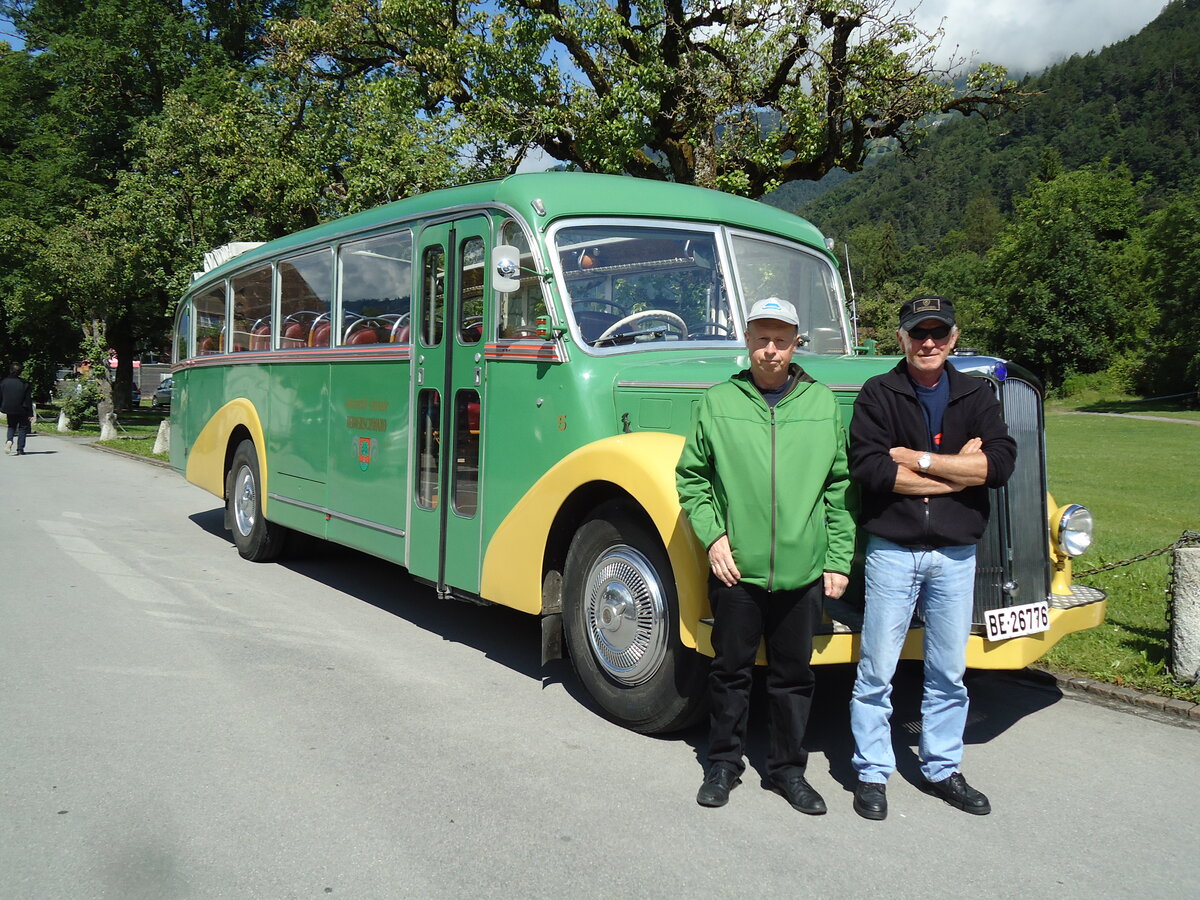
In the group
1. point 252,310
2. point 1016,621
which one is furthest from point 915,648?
point 252,310

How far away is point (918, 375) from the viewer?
3.95m

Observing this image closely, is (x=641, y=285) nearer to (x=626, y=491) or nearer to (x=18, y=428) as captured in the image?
(x=626, y=491)

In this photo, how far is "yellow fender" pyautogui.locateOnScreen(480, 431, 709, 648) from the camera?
4246mm

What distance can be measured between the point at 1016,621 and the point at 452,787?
2463mm

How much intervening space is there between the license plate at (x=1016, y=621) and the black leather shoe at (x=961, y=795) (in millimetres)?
597

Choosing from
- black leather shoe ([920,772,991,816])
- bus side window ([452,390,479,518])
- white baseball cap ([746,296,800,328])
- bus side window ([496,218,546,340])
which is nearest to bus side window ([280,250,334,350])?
bus side window ([452,390,479,518])

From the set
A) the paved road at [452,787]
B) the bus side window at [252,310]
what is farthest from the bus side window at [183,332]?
the paved road at [452,787]

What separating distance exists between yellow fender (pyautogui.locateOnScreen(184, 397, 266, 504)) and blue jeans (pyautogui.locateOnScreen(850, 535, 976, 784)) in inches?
245

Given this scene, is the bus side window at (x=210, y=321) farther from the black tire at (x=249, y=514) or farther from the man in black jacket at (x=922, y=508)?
the man in black jacket at (x=922, y=508)

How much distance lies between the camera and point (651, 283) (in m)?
5.53

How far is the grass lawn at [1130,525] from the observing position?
595 centimetres

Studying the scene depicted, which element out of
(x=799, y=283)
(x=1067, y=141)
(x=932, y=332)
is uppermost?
(x=1067, y=141)

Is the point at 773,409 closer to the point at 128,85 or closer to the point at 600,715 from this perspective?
the point at 600,715

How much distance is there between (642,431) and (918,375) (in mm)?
1459
